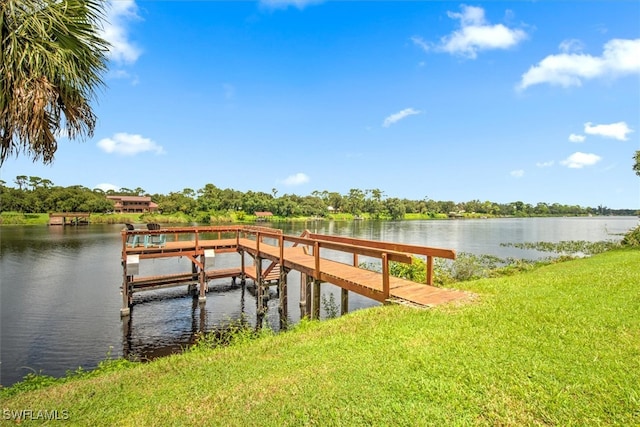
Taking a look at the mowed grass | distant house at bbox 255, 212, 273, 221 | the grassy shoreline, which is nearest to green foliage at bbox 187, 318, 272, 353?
the mowed grass

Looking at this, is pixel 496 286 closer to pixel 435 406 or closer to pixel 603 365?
pixel 603 365

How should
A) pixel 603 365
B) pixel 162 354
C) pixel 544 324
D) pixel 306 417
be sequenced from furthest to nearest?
pixel 162 354, pixel 544 324, pixel 603 365, pixel 306 417

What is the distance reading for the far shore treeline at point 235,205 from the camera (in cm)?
7531

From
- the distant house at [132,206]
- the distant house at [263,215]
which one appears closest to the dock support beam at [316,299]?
the distant house at [263,215]

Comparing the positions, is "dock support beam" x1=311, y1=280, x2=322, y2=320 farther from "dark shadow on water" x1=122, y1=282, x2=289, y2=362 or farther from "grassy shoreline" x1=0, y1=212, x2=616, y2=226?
"grassy shoreline" x1=0, y1=212, x2=616, y2=226

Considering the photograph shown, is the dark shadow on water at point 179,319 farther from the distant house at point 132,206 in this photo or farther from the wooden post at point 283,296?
the distant house at point 132,206

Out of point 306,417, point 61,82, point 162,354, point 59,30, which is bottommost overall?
point 162,354

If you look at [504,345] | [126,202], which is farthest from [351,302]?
[126,202]

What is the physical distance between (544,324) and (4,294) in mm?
24598

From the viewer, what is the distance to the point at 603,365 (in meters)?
3.55

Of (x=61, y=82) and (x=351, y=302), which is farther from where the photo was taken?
(x=351, y=302)

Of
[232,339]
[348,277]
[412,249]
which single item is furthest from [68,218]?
[412,249]

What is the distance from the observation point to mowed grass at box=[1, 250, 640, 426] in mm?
2984

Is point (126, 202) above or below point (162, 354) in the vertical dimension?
above
